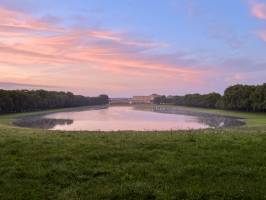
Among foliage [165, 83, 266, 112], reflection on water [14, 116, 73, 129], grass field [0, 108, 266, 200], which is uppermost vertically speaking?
foliage [165, 83, 266, 112]

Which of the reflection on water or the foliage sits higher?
the foliage

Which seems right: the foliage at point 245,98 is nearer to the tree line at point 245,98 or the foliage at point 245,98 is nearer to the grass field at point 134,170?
the tree line at point 245,98

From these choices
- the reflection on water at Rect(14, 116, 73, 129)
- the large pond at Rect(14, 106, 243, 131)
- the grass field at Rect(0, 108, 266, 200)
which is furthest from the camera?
the reflection on water at Rect(14, 116, 73, 129)

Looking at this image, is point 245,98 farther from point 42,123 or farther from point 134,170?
point 134,170

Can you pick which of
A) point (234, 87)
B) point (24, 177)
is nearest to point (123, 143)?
point (24, 177)

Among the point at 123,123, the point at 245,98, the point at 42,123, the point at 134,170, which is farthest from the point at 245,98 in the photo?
the point at 134,170

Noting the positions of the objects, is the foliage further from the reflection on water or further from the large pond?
the reflection on water

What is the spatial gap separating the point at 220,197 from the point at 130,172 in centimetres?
413

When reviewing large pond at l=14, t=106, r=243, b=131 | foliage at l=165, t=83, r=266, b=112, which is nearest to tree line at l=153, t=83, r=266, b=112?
foliage at l=165, t=83, r=266, b=112

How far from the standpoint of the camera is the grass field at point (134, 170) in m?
12.6

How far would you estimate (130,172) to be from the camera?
50.1ft

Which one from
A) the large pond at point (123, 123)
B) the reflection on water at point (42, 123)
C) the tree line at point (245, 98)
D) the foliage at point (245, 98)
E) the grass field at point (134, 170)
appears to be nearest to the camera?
the grass field at point (134, 170)

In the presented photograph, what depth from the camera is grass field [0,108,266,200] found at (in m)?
12.6

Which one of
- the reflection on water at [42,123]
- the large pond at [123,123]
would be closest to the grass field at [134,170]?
the large pond at [123,123]
